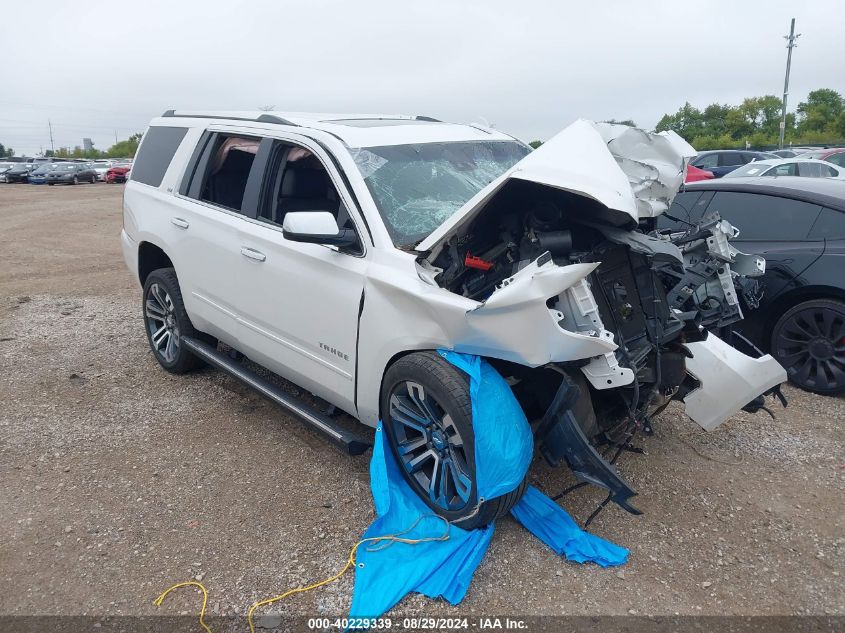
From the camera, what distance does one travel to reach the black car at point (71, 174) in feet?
113

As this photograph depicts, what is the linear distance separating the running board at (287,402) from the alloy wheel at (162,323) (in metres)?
0.30

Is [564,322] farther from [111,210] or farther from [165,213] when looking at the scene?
[111,210]

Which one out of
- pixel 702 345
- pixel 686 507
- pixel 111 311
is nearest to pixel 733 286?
pixel 702 345

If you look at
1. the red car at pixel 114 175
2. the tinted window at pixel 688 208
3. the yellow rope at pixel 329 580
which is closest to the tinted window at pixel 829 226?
the tinted window at pixel 688 208

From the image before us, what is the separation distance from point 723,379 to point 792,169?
14.4 metres

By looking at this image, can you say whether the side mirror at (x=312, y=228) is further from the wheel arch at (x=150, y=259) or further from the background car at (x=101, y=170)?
the background car at (x=101, y=170)

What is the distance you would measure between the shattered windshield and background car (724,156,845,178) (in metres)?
12.9

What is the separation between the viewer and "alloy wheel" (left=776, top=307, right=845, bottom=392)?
5133 millimetres

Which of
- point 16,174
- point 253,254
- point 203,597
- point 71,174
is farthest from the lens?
point 16,174

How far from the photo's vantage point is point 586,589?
123 inches

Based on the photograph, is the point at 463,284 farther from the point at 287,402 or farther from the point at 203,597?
the point at 203,597

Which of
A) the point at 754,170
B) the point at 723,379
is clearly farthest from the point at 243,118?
the point at 754,170

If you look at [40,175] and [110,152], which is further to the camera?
[110,152]

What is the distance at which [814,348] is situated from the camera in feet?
17.1
